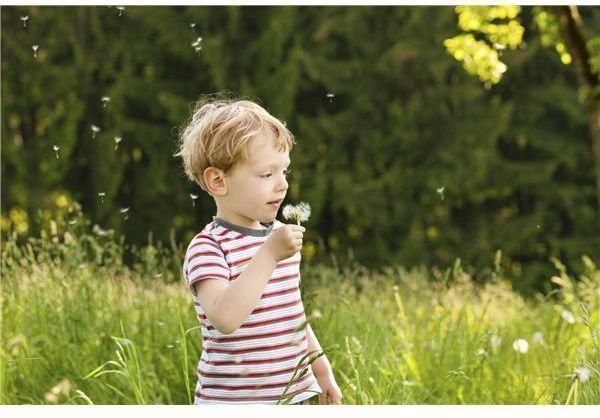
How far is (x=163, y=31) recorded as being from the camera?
440 inches

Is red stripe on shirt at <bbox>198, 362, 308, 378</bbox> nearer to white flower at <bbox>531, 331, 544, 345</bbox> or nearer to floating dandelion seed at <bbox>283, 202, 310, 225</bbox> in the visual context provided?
floating dandelion seed at <bbox>283, 202, 310, 225</bbox>

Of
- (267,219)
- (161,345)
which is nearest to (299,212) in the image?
(267,219)

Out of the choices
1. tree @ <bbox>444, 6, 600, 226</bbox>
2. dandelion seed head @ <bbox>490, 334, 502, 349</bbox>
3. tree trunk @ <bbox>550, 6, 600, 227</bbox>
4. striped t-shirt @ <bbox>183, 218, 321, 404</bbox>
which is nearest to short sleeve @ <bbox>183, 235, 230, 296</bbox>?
striped t-shirt @ <bbox>183, 218, 321, 404</bbox>

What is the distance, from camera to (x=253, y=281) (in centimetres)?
202

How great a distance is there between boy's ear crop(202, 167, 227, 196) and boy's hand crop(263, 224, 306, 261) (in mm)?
244

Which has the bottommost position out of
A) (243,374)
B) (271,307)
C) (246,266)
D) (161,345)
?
(161,345)

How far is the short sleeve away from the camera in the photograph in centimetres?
210

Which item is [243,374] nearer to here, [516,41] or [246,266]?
[246,266]

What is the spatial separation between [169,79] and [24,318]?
26.4 ft

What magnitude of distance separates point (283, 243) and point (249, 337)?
10.6 inches

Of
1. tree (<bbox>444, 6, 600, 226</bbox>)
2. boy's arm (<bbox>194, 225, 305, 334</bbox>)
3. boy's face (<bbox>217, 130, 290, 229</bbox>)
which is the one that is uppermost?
tree (<bbox>444, 6, 600, 226</bbox>)

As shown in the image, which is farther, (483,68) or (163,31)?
(163,31)
